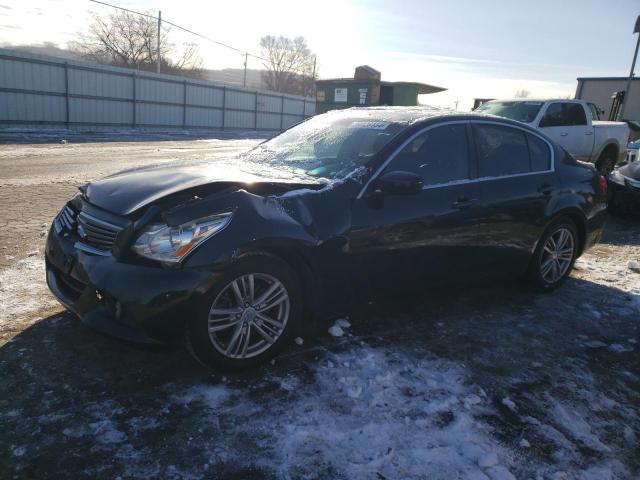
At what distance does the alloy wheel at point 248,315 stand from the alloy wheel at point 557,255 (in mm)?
2944

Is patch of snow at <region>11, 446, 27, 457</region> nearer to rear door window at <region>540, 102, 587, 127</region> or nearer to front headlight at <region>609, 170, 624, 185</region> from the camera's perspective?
front headlight at <region>609, 170, 624, 185</region>

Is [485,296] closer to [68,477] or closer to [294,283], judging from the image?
[294,283]

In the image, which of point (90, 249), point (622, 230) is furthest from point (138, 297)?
point (622, 230)

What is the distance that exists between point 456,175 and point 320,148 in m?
1.10

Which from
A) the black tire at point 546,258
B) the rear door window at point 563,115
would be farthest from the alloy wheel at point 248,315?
the rear door window at point 563,115

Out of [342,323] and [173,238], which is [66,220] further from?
→ [342,323]

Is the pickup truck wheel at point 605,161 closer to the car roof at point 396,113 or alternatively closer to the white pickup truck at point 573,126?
the white pickup truck at point 573,126

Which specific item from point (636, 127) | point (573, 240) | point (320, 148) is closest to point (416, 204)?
point (320, 148)

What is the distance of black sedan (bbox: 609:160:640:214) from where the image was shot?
335 inches

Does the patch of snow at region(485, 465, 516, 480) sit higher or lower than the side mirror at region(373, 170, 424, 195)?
lower

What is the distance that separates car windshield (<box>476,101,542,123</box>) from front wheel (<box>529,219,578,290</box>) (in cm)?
547

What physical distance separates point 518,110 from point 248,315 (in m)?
8.92

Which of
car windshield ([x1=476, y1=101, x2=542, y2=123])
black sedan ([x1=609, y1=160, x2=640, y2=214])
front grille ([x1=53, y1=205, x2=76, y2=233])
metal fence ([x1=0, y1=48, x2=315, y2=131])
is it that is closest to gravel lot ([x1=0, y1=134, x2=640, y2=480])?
front grille ([x1=53, y1=205, x2=76, y2=233])

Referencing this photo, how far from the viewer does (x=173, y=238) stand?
2750 mm
